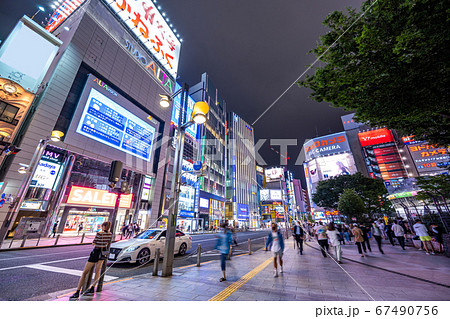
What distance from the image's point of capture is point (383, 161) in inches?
2997

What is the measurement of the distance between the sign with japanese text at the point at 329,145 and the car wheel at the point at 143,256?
9246 cm

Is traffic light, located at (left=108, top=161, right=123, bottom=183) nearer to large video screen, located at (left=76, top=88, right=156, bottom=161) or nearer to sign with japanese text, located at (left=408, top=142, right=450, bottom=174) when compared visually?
large video screen, located at (left=76, top=88, right=156, bottom=161)

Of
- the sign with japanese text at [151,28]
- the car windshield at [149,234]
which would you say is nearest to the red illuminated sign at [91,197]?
the car windshield at [149,234]

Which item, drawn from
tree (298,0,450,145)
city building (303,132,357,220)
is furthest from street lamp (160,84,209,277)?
city building (303,132,357,220)

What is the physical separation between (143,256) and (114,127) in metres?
22.0

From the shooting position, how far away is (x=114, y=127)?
79.9 ft

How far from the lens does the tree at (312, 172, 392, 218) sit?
33812 millimetres

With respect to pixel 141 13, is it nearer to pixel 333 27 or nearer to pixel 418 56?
pixel 333 27

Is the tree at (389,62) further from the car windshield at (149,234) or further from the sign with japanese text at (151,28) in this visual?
Answer: the sign with japanese text at (151,28)

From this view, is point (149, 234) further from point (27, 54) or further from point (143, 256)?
point (27, 54)

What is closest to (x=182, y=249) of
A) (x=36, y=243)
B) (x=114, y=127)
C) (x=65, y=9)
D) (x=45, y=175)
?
(x=36, y=243)

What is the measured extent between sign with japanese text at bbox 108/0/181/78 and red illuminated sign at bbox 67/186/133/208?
28855 mm

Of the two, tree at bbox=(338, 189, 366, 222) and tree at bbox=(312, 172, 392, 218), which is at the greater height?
tree at bbox=(312, 172, 392, 218)

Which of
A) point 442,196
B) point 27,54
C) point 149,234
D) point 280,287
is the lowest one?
point 280,287
